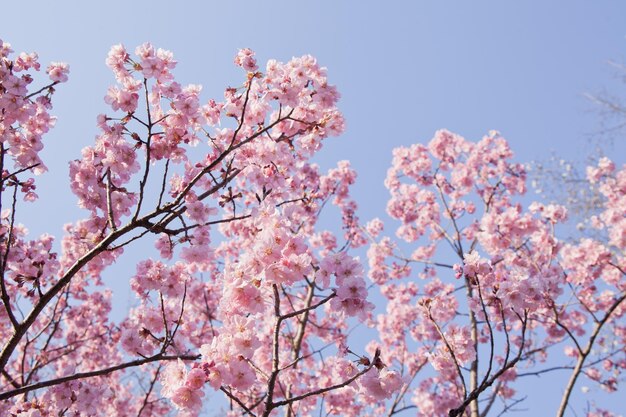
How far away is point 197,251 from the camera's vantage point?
4035mm

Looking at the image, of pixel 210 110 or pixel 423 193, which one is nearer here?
pixel 210 110

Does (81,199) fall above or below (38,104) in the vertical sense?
below

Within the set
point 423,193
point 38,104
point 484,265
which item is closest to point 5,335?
point 38,104

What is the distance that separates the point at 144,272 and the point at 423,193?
312 inches

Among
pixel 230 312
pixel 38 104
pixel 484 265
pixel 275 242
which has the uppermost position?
pixel 38 104

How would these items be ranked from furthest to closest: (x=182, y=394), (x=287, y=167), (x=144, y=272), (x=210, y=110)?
(x=287, y=167)
(x=210, y=110)
(x=144, y=272)
(x=182, y=394)

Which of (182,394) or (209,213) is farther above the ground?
(209,213)

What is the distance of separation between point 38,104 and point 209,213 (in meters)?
1.88

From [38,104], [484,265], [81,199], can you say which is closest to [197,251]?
[81,199]

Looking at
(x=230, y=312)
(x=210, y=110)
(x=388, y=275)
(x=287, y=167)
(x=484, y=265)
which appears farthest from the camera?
(x=388, y=275)

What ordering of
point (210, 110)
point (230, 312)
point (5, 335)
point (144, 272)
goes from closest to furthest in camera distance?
point (230, 312)
point (144, 272)
point (210, 110)
point (5, 335)

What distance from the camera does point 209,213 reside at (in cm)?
399

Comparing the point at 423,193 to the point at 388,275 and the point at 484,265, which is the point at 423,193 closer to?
the point at 388,275

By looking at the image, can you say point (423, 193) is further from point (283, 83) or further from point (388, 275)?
point (283, 83)
